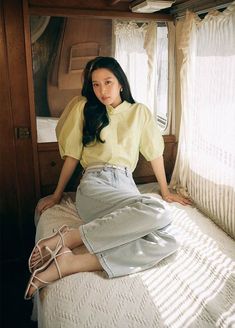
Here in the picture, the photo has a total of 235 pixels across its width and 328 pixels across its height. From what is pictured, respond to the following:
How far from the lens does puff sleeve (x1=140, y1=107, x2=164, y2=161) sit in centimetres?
201

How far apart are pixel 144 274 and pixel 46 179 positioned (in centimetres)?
104

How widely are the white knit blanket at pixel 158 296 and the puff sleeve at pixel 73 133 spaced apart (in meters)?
0.79

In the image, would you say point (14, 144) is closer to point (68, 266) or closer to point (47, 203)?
point (47, 203)

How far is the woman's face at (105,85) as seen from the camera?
1.82 m

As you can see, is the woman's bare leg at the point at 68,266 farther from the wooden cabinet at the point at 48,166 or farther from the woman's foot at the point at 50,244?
the wooden cabinet at the point at 48,166

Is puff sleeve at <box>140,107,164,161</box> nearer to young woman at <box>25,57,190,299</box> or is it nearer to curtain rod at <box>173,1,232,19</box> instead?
young woman at <box>25,57,190,299</box>

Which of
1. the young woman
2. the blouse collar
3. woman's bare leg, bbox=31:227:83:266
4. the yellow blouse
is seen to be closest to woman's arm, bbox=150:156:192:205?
the young woman

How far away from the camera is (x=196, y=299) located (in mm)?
1245

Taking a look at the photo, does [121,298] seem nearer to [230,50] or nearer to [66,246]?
[66,246]

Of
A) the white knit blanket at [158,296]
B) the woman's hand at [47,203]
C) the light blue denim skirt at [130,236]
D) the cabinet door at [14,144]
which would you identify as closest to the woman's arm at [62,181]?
the woman's hand at [47,203]

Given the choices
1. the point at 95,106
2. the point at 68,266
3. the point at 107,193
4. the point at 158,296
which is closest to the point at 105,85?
the point at 95,106

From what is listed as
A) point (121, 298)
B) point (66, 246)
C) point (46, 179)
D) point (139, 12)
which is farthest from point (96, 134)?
point (121, 298)

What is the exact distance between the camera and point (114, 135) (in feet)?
6.34

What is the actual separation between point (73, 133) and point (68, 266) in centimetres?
80
